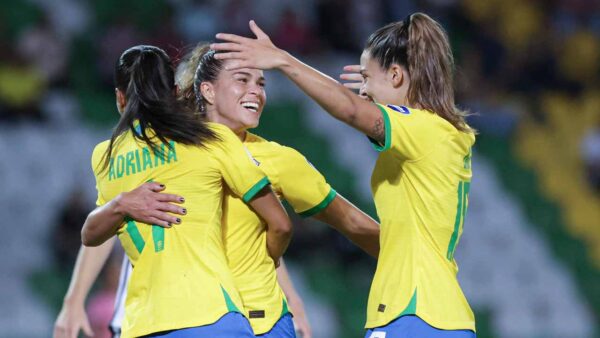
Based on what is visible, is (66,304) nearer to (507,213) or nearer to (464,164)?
(464,164)

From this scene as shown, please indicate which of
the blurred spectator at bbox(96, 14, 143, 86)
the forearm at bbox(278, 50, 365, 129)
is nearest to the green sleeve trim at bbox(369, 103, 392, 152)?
the forearm at bbox(278, 50, 365, 129)

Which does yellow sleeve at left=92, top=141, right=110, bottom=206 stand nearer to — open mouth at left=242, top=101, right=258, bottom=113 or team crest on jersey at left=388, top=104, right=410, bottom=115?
open mouth at left=242, top=101, right=258, bottom=113

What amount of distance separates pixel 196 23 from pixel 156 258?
28.3 ft

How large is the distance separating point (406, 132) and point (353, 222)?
0.68 m

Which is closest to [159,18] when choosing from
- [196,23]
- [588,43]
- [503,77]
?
[196,23]

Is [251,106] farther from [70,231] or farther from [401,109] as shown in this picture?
[70,231]

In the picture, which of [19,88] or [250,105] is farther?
[19,88]

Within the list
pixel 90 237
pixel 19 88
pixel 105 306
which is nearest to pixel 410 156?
pixel 90 237

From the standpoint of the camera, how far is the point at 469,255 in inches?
434

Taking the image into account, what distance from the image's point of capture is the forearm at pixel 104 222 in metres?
3.69

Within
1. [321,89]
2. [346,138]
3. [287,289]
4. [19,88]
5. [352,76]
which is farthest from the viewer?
[346,138]

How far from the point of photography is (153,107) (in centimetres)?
372

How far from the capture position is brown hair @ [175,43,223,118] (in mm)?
4141

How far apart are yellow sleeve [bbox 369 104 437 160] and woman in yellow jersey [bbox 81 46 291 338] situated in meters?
0.48
